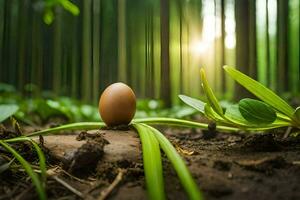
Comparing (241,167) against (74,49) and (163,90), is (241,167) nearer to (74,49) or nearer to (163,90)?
(163,90)

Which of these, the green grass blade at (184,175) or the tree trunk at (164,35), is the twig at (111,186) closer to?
the green grass blade at (184,175)

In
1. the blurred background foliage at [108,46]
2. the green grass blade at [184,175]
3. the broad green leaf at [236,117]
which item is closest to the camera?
the green grass blade at [184,175]

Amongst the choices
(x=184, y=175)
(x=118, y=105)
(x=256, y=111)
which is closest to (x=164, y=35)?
(x=118, y=105)

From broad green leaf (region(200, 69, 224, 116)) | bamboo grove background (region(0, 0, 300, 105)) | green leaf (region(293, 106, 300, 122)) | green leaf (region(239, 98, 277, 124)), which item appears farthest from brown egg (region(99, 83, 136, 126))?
bamboo grove background (region(0, 0, 300, 105))

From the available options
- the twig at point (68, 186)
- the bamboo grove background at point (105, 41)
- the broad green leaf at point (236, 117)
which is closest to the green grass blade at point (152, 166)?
the twig at point (68, 186)

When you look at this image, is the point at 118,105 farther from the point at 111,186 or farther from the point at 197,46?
the point at 197,46

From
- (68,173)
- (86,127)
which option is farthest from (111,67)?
(68,173)
